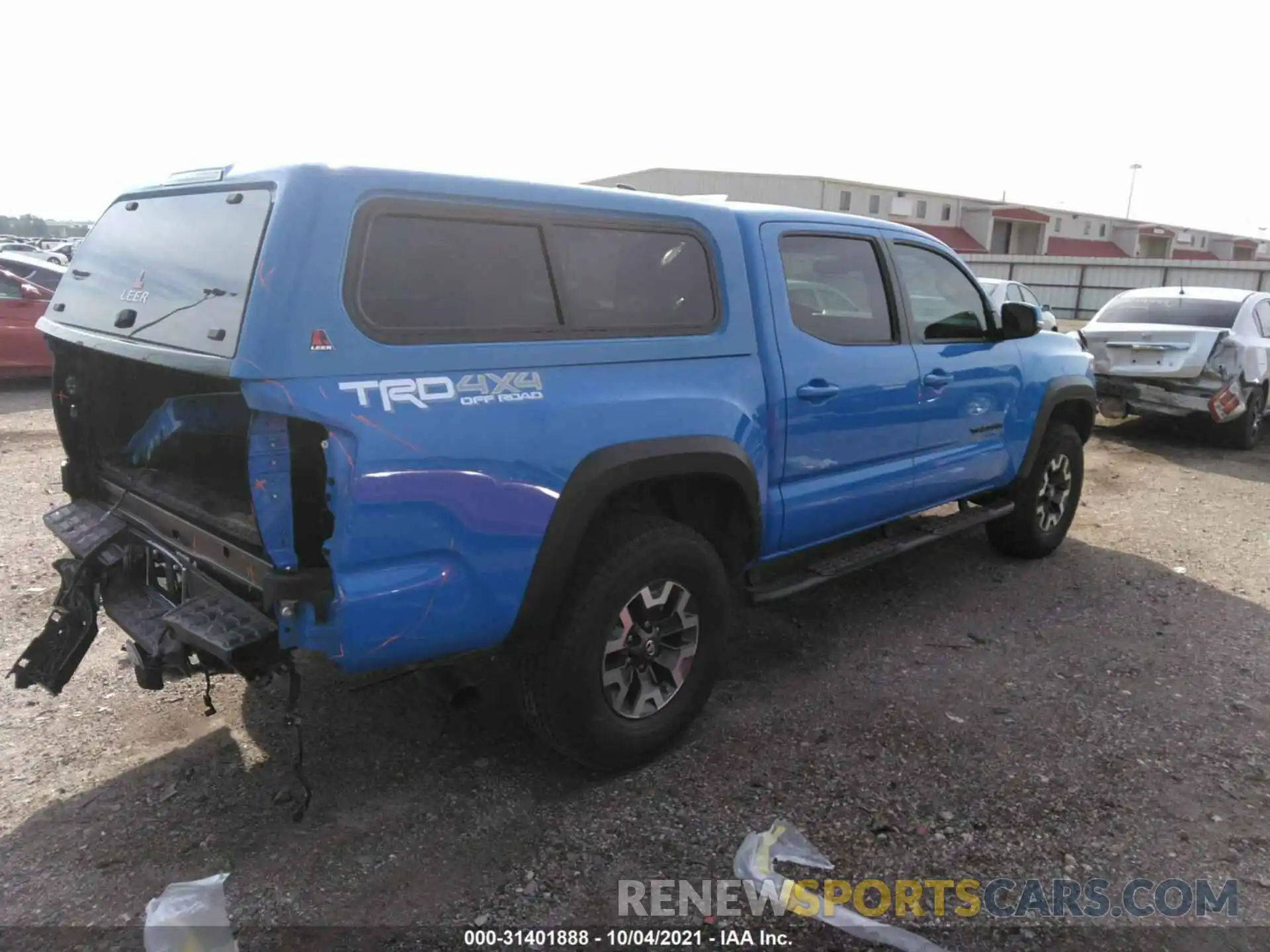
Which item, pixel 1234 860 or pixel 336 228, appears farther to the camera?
pixel 1234 860

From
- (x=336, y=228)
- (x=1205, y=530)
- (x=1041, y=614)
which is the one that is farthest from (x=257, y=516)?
(x=1205, y=530)

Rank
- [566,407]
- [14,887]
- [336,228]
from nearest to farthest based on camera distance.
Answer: [336,228], [14,887], [566,407]

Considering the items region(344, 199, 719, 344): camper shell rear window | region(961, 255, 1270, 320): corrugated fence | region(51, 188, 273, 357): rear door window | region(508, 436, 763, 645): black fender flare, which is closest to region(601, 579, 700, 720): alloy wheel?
region(508, 436, 763, 645): black fender flare

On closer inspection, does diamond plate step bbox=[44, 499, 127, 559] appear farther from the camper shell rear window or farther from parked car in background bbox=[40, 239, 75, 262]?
parked car in background bbox=[40, 239, 75, 262]

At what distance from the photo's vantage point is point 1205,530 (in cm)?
663

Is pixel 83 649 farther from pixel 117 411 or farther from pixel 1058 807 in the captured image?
pixel 1058 807

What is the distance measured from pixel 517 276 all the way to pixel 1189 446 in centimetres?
955

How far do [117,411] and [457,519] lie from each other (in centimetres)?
194

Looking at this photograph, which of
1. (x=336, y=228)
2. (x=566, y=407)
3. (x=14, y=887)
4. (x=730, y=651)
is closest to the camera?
(x=336, y=228)

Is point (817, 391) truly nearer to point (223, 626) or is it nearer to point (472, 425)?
point (472, 425)

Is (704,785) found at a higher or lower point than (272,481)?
→ lower

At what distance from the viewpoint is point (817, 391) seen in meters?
3.74

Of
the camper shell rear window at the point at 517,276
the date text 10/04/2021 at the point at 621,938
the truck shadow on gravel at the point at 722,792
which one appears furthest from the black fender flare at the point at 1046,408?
the date text 10/04/2021 at the point at 621,938

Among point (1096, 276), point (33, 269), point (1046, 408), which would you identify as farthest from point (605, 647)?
point (1096, 276)
